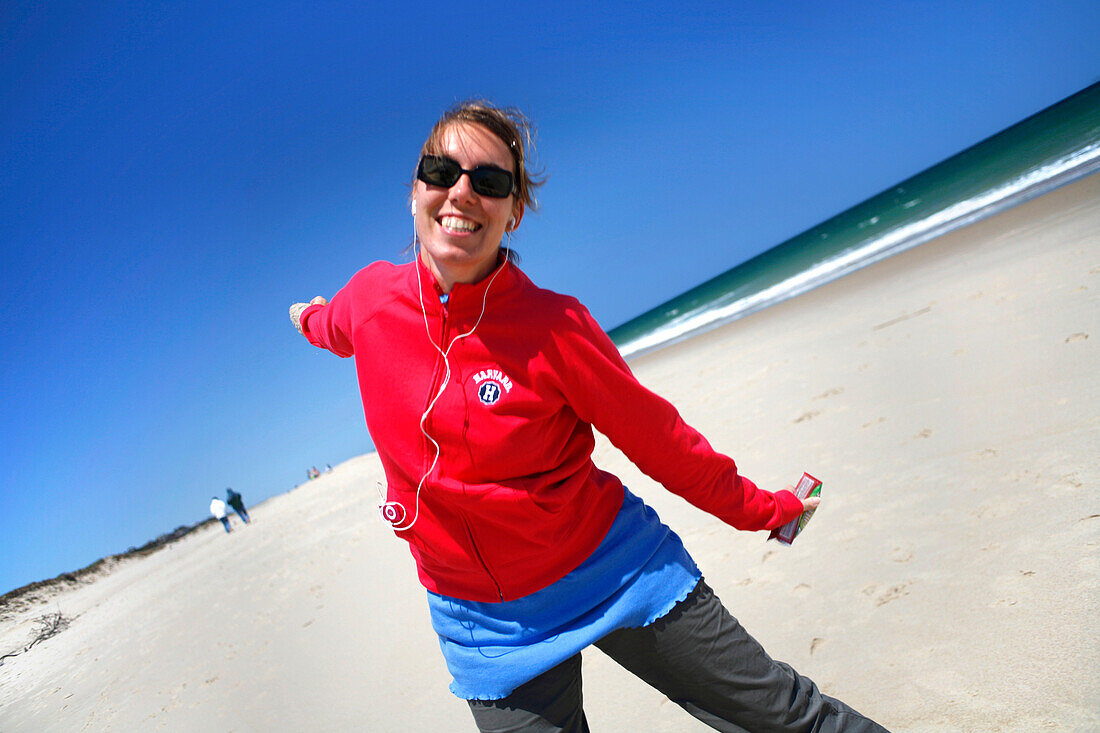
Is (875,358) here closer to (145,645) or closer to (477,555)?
(477,555)

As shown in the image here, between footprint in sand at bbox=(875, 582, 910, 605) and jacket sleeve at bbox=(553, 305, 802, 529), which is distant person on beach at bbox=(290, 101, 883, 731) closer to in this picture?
jacket sleeve at bbox=(553, 305, 802, 529)

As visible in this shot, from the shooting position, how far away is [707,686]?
1559 millimetres

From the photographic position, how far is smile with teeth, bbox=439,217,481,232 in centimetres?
151

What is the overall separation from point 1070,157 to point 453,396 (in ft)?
92.1

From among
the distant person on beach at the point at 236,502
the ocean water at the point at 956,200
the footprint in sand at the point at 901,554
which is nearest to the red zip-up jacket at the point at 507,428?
the footprint in sand at the point at 901,554

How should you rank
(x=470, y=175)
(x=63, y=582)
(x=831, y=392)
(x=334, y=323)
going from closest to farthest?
(x=470, y=175), (x=334, y=323), (x=831, y=392), (x=63, y=582)

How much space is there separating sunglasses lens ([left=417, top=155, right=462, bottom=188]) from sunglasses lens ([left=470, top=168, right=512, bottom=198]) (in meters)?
0.05

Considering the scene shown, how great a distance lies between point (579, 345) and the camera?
1.45 meters

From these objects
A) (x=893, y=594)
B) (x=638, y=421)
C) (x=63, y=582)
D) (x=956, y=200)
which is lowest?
(x=893, y=594)

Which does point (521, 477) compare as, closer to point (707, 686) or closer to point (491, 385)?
point (491, 385)

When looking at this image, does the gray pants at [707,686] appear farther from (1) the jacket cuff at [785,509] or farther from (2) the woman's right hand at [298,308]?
(2) the woman's right hand at [298,308]

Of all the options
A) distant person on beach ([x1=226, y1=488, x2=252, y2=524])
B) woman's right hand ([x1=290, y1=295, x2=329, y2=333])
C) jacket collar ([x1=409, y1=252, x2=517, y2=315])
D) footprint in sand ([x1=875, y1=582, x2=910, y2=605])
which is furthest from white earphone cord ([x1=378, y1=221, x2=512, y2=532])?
distant person on beach ([x1=226, y1=488, x2=252, y2=524])

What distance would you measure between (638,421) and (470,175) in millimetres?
783

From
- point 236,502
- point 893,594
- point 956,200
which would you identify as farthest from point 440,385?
point 956,200
